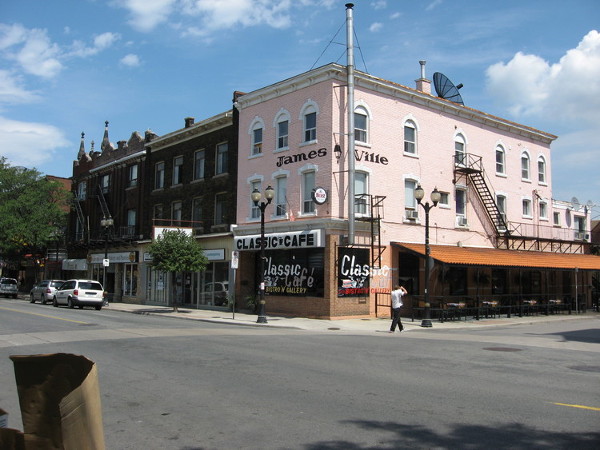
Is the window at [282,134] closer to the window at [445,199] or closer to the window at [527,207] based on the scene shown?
the window at [445,199]

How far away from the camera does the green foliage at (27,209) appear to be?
42781 millimetres

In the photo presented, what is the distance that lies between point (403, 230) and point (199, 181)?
13008 mm

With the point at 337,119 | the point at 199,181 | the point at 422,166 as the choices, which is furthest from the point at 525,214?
the point at 199,181

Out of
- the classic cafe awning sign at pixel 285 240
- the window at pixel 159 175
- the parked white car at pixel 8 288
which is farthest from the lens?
the parked white car at pixel 8 288

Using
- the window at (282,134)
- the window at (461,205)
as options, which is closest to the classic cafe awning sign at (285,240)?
the window at (282,134)

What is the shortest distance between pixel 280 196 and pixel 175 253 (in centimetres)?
613

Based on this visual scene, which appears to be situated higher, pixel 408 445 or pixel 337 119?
pixel 337 119

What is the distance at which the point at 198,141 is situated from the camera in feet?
111

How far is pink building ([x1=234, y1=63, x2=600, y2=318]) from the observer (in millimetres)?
25078

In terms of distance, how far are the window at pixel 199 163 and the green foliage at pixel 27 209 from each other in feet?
58.1

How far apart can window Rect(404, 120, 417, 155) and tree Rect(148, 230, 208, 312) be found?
480 inches

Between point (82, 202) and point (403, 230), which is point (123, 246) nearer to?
point (82, 202)

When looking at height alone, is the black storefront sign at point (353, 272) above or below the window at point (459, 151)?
below

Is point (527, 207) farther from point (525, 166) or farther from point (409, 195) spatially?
point (409, 195)
